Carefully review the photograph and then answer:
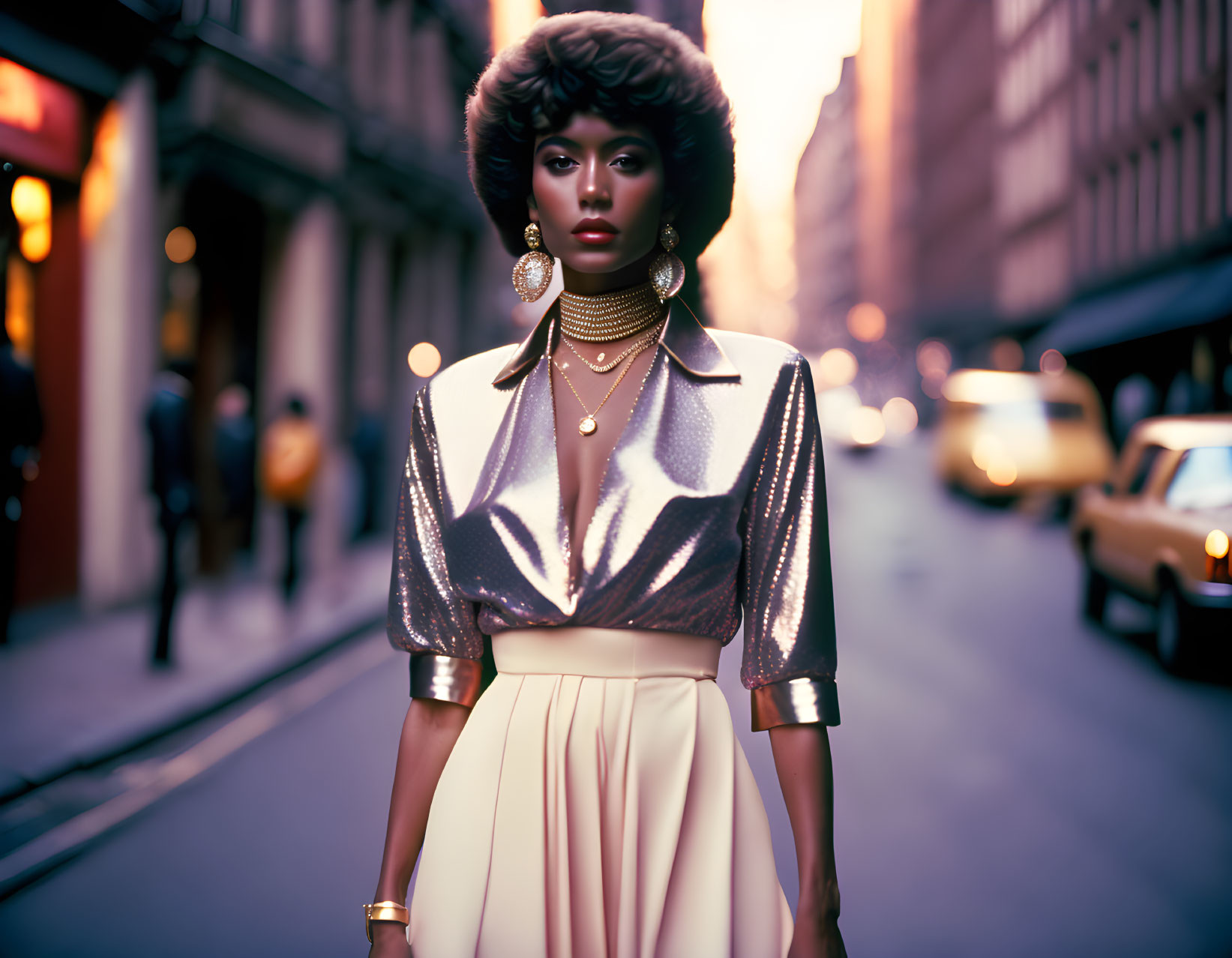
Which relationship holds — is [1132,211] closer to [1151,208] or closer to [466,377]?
[1151,208]

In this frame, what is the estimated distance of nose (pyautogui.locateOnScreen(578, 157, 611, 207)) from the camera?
1453mm

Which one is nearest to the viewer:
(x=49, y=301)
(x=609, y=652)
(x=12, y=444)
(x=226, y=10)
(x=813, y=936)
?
(x=813, y=936)

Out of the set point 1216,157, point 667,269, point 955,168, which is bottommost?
point 667,269

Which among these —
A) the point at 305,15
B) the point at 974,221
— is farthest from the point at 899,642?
the point at 974,221

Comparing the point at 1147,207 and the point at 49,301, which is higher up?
the point at 1147,207

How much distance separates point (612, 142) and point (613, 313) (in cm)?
22

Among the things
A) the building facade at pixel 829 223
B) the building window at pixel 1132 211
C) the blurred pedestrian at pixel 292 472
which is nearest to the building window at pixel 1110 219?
the building window at pixel 1132 211

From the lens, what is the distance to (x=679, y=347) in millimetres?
1506

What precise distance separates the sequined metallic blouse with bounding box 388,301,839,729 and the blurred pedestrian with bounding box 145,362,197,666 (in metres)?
6.39

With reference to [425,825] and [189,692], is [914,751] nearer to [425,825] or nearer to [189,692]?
[189,692]

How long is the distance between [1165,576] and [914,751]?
1529 millimetres

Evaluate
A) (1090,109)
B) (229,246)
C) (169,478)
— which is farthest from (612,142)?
(1090,109)

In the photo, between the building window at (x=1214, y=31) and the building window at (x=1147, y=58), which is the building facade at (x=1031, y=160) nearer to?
the building window at (x=1147, y=58)

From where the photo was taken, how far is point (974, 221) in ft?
177
